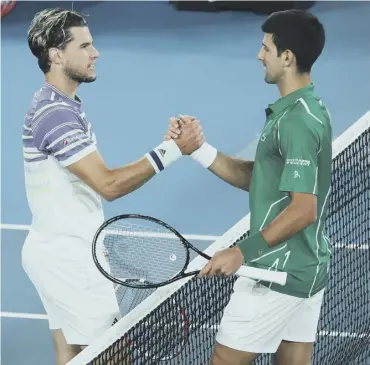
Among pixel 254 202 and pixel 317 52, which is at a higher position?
pixel 317 52

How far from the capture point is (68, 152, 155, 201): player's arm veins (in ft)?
16.4

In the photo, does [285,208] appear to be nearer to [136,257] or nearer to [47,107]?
[136,257]

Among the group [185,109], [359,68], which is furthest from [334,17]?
[185,109]

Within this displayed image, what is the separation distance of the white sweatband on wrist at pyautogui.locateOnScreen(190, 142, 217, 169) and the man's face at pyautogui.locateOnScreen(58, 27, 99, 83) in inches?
26.0

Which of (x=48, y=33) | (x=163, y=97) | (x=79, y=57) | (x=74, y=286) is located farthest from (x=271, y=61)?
(x=163, y=97)

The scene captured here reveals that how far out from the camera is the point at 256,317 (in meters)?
4.66

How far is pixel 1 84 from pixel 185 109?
2.11 metres

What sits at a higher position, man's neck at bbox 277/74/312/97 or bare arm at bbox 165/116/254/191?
man's neck at bbox 277/74/312/97

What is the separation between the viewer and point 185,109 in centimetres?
1040

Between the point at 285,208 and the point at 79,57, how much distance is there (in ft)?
4.57

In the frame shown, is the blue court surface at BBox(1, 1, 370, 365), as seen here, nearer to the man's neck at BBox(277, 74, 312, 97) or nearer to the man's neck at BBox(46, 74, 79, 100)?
the man's neck at BBox(46, 74, 79, 100)

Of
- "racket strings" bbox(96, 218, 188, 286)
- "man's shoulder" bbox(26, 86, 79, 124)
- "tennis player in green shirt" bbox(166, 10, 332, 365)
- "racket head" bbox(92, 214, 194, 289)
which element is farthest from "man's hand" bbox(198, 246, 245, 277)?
"man's shoulder" bbox(26, 86, 79, 124)

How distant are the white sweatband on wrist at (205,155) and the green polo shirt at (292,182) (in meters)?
0.50

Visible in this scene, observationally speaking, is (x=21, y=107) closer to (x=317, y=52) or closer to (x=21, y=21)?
(x=21, y=21)
